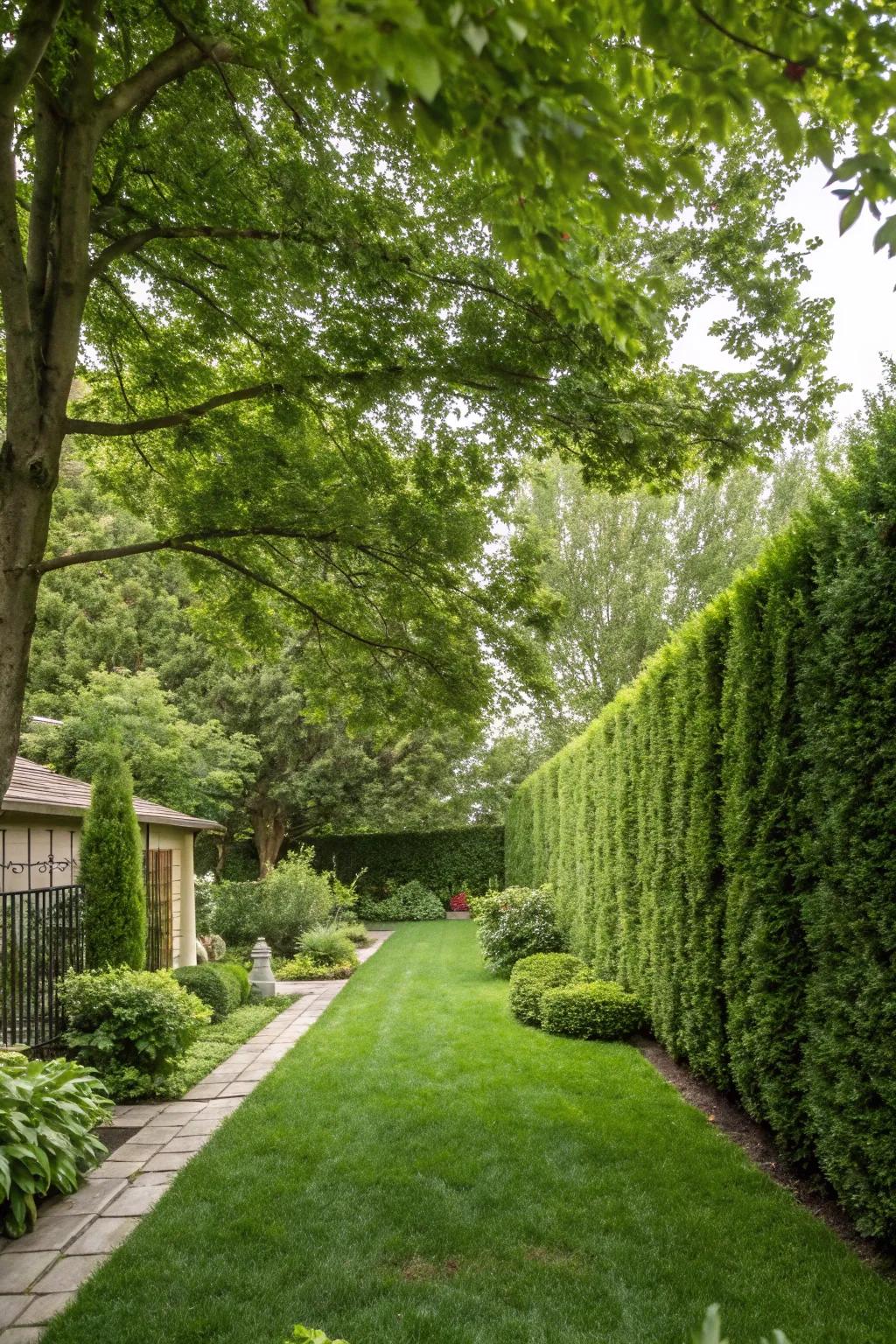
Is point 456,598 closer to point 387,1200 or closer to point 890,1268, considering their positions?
point 387,1200

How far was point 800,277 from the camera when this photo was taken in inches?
208

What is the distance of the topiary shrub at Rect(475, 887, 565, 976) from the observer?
11930 mm

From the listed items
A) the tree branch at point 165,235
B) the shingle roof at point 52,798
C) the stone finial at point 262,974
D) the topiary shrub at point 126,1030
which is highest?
the tree branch at point 165,235

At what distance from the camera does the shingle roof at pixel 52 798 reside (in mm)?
7238

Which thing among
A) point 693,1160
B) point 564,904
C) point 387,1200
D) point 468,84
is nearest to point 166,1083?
point 387,1200

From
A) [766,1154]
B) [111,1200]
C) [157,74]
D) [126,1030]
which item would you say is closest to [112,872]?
[126,1030]

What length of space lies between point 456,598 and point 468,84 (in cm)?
518

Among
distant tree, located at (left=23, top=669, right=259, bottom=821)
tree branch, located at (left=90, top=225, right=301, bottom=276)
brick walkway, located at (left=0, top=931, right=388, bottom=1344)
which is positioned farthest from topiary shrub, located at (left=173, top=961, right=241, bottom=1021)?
tree branch, located at (left=90, top=225, right=301, bottom=276)

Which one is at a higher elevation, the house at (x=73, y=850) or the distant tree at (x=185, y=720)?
the distant tree at (x=185, y=720)

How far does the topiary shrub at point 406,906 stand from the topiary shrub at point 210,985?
12.3 metres

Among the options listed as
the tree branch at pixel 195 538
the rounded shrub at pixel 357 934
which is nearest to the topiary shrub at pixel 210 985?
the tree branch at pixel 195 538

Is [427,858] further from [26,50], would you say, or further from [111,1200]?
[26,50]

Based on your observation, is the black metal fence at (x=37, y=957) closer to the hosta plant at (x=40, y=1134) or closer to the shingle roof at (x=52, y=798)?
the shingle roof at (x=52, y=798)

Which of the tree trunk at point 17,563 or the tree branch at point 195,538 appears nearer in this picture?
the tree trunk at point 17,563
